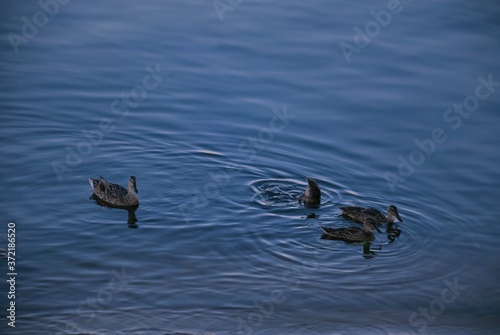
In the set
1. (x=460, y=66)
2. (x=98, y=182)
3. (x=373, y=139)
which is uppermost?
(x=460, y=66)

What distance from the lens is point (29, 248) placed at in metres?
15.3

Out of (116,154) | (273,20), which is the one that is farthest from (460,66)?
(116,154)

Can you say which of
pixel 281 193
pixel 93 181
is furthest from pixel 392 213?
pixel 93 181

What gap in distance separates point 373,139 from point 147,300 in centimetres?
790

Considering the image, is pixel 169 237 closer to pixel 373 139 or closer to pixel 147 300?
pixel 147 300
